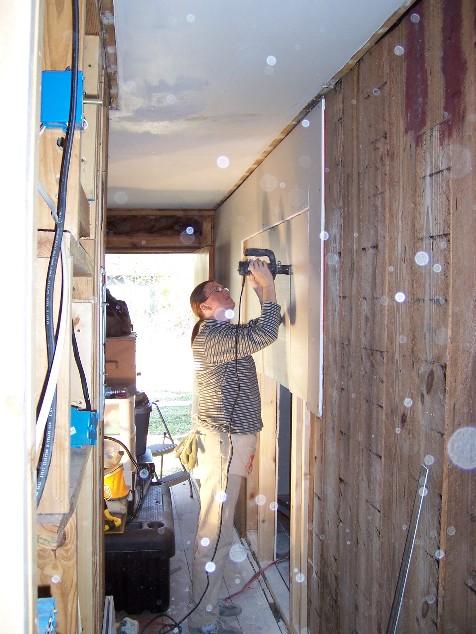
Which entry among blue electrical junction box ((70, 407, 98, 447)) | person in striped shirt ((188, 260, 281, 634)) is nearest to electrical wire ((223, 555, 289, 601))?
person in striped shirt ((188, 260, 281, 634))

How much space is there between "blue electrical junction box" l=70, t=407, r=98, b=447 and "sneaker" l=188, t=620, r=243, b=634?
202cm

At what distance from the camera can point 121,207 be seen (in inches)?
201

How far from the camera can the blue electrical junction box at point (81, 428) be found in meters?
1.21

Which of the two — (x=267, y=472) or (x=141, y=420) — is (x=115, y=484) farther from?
(x=141, y=420)

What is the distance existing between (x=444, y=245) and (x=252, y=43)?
0.99 m

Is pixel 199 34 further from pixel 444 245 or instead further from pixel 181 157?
pixel 181 157

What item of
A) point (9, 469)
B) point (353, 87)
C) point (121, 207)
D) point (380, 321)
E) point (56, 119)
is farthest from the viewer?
point (121, 207)

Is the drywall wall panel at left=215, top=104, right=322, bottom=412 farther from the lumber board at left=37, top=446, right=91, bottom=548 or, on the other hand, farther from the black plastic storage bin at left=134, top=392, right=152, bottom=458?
the lumber board at left=37, top=446, right=91, bottom=548

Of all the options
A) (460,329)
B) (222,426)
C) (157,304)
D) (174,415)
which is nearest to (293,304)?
(222,426)

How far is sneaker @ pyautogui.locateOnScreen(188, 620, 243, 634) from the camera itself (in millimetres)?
2813

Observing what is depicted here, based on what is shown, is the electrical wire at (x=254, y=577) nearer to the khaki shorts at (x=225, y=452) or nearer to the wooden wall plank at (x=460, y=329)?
the khaki shorts at (x=225, y=452)

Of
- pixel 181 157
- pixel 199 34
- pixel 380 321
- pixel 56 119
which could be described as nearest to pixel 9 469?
pixel 56 119

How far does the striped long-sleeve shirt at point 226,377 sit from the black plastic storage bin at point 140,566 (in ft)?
2.08

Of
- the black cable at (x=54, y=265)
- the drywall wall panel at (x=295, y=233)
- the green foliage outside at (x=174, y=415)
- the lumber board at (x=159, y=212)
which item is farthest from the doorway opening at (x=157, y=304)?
the black cable at (x=54, y=265)
